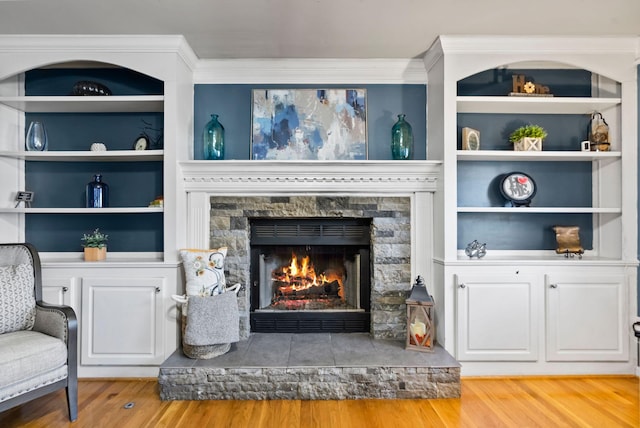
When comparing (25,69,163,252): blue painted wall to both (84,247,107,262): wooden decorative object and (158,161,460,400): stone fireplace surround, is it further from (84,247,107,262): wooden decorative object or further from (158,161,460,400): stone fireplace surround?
(158,161,460,400): stone fireplace surround

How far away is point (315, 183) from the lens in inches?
120

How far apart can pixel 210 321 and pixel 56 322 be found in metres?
0.90

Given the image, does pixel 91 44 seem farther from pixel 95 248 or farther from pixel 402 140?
pixel 402 140

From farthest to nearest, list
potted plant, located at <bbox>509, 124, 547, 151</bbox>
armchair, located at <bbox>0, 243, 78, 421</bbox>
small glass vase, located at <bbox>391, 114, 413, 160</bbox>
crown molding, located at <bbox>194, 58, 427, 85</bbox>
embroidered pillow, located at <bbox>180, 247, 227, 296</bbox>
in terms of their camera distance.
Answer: crown molding, located at <bbox>194, 58, 427, 85</bbox>, small glass vase, located at <bbox>391, 114, 413, 160</bbox>, potted plant, located at <bbox>509, 124, 547, 151</bbox>, embroidered pillow, located at <bbox>180, 247, 227, 296</bbox>, armchair, located at <bbox>0, 243, 78, 421</bbox>

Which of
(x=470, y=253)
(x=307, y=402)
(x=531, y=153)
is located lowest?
(x=307, y=402)

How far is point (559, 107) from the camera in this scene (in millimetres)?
3096

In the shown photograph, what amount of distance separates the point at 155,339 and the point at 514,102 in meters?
3.23

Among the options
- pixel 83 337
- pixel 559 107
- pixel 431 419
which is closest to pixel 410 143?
pixel 559 107

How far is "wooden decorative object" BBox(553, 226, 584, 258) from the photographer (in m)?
3.05

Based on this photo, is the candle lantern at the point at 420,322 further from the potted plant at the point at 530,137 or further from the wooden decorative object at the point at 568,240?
the potted plant at the point at 530,137

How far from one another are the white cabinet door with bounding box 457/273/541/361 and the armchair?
8.45 feet

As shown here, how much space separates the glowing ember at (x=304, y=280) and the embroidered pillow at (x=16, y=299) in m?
1.72

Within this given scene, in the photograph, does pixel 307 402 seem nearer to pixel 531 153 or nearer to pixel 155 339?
pixel 155 339

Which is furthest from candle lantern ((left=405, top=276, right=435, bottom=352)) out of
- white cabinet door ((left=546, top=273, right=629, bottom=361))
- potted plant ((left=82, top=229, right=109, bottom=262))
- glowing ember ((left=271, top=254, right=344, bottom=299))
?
potted plant ((left=82, top=229, right=109, bottom=262))
